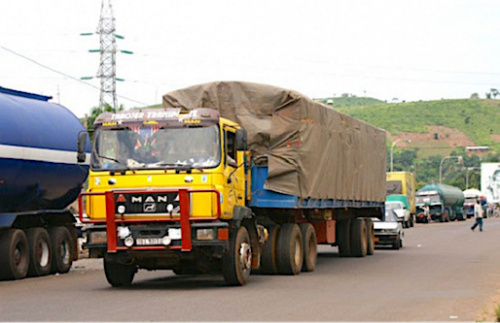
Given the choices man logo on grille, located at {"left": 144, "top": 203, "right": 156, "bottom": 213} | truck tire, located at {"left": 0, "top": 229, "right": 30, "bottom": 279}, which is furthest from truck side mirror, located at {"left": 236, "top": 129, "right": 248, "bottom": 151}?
truck tire, located at {"left": 0, "top": 229, "right": 30, "bottom": 279}

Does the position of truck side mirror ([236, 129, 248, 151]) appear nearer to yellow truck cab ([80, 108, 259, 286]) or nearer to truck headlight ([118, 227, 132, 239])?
yellow truck cab ([80, 108, 259, 286])

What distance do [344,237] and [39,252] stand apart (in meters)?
9.19

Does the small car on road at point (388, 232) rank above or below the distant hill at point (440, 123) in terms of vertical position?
below

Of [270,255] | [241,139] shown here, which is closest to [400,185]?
[270,255]

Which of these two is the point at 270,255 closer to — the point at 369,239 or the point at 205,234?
the point at 205,234

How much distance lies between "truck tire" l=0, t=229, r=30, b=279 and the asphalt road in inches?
11.2

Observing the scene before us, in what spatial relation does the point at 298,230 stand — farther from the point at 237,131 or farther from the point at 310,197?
the point at 237,131

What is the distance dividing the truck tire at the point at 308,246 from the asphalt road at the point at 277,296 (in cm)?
25

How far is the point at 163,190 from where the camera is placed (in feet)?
51.9

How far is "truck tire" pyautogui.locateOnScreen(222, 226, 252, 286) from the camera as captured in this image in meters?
16.4

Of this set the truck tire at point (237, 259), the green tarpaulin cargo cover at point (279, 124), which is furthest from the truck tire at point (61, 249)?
the truck tire at point (237, 259)

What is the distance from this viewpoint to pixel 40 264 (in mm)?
20688

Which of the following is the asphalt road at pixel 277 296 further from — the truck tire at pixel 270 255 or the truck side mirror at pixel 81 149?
the truck side mirror at pixel 81 149

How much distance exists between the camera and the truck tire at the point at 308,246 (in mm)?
20812
